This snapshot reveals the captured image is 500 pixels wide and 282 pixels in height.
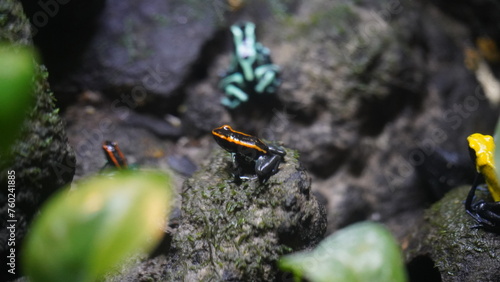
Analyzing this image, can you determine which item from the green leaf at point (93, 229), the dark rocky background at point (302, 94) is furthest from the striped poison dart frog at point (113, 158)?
the green leaf at point (93, 229)

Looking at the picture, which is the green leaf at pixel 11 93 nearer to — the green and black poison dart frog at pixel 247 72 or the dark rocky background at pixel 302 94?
the dark rocky background at pixel 302 94

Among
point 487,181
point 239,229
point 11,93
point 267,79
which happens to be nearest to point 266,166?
point 239,229

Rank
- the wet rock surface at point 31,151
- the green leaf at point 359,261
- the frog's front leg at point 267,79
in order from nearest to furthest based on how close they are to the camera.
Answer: the green leaf at point 359,261, the wet rock surface at point 31,151, the frog's front leg at point 267,79

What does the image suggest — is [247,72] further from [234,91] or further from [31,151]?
[31,151]

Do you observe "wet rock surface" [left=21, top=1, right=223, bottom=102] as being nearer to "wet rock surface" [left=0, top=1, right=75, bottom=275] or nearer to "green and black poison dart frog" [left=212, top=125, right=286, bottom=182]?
"wet rock surface" [left=0, top=1, right=75, bottom=275]

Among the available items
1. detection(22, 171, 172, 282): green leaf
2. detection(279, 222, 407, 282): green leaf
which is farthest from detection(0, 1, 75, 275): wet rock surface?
detection(279, 222, 407, 282): green leaf

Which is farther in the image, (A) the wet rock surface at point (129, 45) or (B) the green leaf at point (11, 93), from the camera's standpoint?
(A) the wet rock surface at point (129, 45)

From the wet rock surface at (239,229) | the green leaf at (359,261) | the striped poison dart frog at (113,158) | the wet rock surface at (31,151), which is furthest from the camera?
the striped poison dart frog at (113,158)
